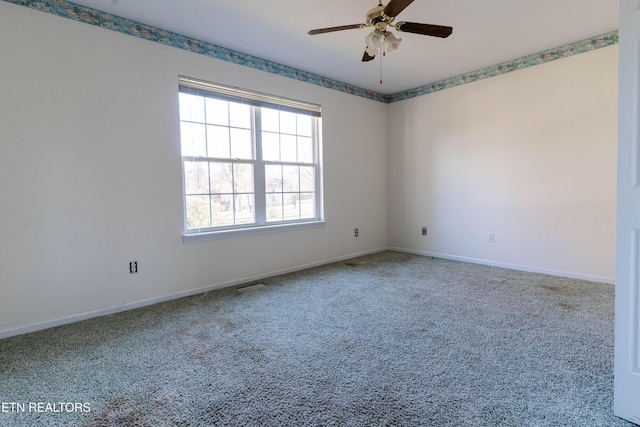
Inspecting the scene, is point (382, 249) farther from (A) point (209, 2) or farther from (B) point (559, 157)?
(A) point (209, 2)

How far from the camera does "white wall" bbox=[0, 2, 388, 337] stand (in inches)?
94.4

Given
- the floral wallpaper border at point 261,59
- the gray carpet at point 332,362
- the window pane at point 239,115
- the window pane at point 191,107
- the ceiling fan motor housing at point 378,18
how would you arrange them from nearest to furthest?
1. the gray carpet at point 332,362
2. the ceiling fan motor housing at point 378,18
3. the floral wallpaper border at point 261,59
4. the window pane at point 191,107
5. the window pane at point 239,115

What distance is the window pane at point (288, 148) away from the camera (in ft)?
13.5

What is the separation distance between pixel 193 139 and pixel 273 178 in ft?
3.51

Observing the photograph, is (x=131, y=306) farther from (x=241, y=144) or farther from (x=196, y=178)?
(x=241, y=144)

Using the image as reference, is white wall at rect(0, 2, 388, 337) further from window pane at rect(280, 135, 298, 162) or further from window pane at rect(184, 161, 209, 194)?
window pane at rect(280, 135, 298, 162)

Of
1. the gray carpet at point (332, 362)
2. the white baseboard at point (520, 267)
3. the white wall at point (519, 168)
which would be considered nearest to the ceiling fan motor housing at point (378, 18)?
the gray carpet at point (332, 362)

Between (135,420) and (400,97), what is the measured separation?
5131 millimetres

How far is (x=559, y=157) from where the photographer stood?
3627mm

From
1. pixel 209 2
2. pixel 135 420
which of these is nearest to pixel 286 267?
pixel 135 420

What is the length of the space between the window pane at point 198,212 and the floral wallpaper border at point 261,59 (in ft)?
5.01

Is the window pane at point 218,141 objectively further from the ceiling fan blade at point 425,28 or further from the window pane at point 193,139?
the ceiling fan blade at point 425,28

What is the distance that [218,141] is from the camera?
3.50 m

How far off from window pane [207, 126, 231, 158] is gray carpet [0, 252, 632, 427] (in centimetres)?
155
